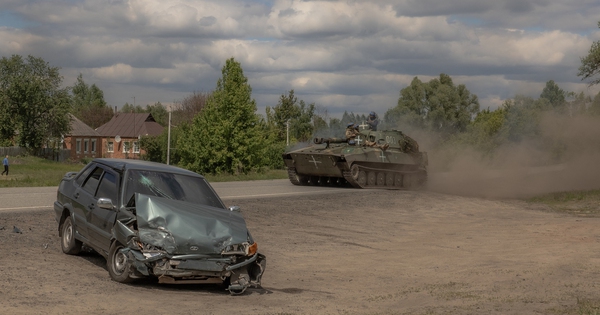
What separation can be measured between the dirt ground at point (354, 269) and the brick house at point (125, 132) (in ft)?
288

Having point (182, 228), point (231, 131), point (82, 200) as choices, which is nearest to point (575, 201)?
point (82, 200)

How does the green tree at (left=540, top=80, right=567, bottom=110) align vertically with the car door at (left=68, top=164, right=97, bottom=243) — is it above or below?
above

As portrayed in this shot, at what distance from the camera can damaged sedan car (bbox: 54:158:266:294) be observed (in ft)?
32.4

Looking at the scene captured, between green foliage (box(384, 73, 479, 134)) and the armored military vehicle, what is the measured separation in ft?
156

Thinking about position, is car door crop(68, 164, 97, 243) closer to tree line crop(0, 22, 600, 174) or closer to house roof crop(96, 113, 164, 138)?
tree line crop(0, 22, 600, 174)

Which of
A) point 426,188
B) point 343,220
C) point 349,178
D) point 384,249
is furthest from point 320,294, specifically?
point 426,188

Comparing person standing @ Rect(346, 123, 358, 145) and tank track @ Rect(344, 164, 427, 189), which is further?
person standing @ Rect(346, 123, 358, 145)

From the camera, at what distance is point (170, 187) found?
447 inches

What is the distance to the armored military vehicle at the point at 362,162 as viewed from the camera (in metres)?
30.9

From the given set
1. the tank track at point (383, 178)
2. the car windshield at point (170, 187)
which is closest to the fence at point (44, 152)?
the tank track at point (383, 178)

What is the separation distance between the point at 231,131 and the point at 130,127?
60216 millimetres

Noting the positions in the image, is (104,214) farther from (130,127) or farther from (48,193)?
(130,127)

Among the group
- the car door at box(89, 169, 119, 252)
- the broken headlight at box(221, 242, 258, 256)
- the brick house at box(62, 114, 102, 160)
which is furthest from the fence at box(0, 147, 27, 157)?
the broken headlight at box(221, 242, 258, 256)

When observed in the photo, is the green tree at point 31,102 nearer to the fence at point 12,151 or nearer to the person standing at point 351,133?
the fence at point 12,151
